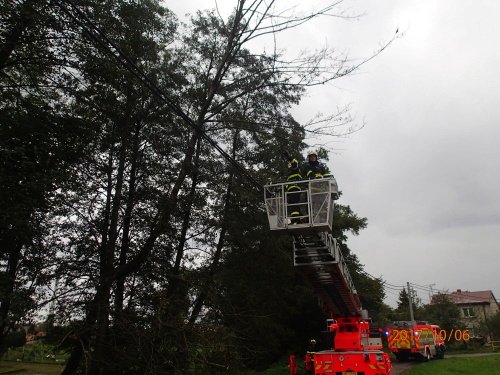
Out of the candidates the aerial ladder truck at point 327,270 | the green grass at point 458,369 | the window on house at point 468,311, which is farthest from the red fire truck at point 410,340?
the window on house at point 468,311

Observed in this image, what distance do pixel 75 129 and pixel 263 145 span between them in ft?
22.6

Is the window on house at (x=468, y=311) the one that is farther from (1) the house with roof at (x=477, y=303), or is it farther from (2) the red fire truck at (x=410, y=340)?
(2) the red fire truck at (x=410, y=340)

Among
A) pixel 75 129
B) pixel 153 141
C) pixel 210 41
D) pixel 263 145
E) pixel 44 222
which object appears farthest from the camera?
pixel 263 145

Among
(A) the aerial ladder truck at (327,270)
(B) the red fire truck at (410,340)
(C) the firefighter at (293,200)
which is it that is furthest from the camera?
(B) the red fire truck at (410,340)

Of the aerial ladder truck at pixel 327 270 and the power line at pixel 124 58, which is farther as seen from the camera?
the aerial ladder truck at pixel 327 270

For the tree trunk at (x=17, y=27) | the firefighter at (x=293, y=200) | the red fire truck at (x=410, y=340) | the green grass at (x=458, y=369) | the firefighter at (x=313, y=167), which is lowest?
the green grass at (x=458, y=369)

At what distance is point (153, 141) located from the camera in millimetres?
11383

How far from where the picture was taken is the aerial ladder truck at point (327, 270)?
308 inches

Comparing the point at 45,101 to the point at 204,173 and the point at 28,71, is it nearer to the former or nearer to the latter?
the point at 28,71

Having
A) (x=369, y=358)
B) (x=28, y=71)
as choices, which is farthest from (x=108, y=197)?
(x=369, y=358)

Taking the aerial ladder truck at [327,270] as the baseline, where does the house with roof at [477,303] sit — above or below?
above

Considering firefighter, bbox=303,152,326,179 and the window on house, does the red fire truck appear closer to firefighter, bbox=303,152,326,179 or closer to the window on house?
firefighter, bbox=303,152,326,179

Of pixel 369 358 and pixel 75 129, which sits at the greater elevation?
pixel 75 129

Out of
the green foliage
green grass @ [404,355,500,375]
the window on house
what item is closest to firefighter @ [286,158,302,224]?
the green foliage
